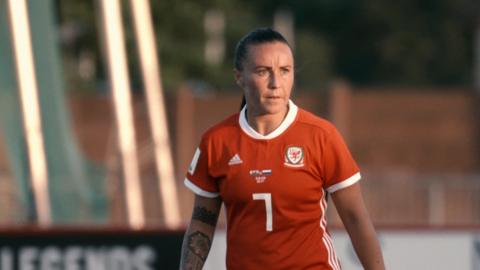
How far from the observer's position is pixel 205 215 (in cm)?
590

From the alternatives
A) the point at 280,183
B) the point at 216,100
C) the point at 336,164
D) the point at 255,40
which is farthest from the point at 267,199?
the point at 216,100

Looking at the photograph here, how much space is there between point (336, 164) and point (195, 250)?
73 cm

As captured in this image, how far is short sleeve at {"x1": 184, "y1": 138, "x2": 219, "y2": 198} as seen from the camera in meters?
5.71

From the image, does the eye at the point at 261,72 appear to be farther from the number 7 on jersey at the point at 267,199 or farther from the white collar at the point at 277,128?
the number 7 on jersey at the point at 267,199

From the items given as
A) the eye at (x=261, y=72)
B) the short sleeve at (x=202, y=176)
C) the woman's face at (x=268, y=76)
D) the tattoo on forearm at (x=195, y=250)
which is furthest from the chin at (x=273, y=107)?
the tattoo on forearm at (x=195, y=250)

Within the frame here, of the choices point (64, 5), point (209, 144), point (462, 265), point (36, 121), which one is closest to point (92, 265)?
point (462, 265)

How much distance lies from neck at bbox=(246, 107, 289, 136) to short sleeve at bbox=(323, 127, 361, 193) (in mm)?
191

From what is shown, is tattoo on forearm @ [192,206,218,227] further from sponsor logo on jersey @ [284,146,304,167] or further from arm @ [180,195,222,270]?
sponsor logo on jersey @ [284,146,304,167]

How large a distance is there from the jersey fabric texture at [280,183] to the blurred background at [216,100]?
67 centimetres

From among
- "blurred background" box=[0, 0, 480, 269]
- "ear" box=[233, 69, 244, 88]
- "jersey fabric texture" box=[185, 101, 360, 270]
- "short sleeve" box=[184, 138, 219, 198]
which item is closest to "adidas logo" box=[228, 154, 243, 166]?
"jersey fabric texture" box=[185, 101, 360, 270]

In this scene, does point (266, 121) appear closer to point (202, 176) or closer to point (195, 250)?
point (202, 176)

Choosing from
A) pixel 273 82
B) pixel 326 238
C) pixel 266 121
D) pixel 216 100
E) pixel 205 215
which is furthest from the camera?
pixel 216 100

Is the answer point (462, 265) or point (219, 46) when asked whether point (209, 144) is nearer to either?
point (462, 265)

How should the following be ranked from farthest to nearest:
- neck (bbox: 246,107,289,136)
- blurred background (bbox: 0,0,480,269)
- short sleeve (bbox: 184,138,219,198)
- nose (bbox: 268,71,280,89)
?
blurred background (bbox: 0,0,480,269)
short sleeve (bbox: 184,138,219,198)
neck (bbox: 246,107,289,136)
nose (bbox: 268,71,280,89)
